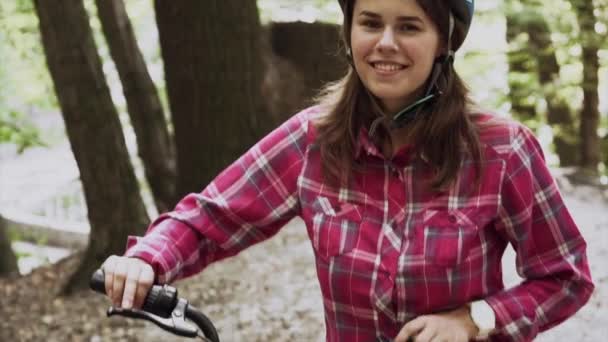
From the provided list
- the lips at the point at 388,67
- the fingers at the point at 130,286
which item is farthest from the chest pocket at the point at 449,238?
the fingers at the point at 130,286

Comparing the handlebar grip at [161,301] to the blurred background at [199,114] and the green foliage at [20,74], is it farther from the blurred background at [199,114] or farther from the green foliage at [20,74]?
the green foliage at [20,74]

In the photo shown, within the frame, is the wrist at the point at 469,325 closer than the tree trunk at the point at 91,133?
Yes

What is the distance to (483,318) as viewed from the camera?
2.09 meters

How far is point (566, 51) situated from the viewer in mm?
10281

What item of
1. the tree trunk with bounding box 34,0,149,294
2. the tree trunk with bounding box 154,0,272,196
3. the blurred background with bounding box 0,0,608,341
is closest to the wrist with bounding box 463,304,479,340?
the blurred background with bounding box 0,0,608,341

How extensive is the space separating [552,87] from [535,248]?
25.9 ft

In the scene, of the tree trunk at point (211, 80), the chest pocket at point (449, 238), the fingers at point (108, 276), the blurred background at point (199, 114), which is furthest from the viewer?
the tree trunk at point (211, 80)

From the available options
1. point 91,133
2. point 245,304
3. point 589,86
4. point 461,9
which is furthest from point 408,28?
point 589,86

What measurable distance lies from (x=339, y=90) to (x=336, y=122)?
0.45 ft

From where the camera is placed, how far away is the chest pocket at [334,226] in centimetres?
214

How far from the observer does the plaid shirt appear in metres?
2.07

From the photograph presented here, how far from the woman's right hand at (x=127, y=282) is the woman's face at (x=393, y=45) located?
2.50 ft

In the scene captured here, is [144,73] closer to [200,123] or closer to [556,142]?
[200,123]

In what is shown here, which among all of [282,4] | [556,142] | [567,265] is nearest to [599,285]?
[567,265]
